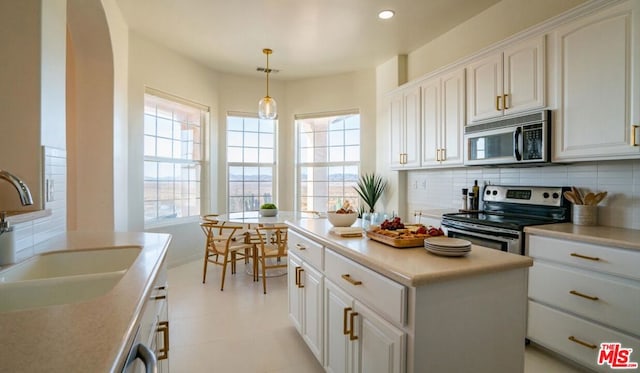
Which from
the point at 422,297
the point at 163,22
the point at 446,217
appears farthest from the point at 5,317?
the point at 163,22

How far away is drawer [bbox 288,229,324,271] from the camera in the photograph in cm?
183

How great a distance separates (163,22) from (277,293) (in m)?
3.16

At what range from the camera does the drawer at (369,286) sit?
3.72ft

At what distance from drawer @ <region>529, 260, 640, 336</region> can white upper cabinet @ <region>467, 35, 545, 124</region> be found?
1.21 meters

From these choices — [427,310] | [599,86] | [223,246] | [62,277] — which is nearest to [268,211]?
[223,246]

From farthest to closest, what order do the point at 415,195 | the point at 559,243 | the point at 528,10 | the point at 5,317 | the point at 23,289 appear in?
the point at 415,195, the point at 528,10, the point at 559,243, the point at 23,289, the point at 5,317

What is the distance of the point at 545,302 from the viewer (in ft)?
6.69

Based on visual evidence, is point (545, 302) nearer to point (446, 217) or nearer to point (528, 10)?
point (446, 217)

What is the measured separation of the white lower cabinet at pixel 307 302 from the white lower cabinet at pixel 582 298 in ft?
4.87

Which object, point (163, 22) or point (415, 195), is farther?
point (415, 195)

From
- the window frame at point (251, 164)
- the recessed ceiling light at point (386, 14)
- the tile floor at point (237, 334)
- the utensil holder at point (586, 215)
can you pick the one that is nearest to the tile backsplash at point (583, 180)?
the utensil holder at point (586, 215)

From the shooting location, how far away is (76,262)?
1492 mm

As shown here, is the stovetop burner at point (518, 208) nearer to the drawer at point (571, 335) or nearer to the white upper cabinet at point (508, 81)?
the drawer at point (571, 335)

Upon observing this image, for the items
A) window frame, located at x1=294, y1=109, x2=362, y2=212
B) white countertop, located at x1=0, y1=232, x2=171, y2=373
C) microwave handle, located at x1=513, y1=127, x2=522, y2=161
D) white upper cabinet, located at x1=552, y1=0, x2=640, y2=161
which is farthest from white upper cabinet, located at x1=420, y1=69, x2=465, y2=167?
white countertop, located at x1=0, y1=232, x2=171, y2=373
